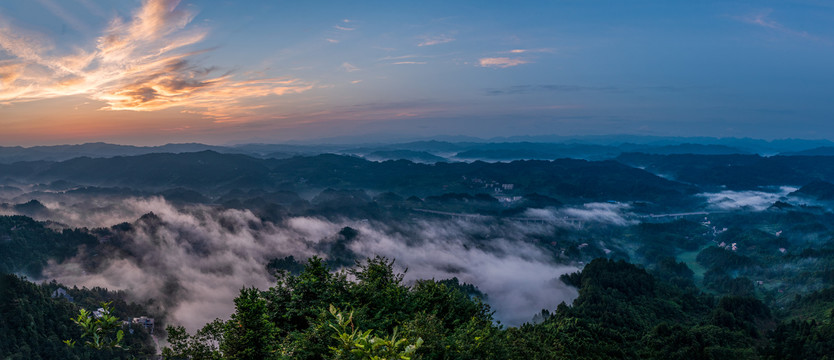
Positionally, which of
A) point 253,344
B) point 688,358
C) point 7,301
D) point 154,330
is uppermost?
point 253,344

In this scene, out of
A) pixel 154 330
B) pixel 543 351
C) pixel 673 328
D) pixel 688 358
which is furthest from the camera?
pixel 154 330

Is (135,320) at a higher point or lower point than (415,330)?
lower

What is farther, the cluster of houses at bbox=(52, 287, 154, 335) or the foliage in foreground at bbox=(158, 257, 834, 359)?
the cluster of houses at bbox=(52, 287, 154, 335)

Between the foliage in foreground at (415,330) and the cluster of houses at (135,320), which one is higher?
the foliage in foreground at (415,330)

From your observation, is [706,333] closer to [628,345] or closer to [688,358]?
[688,358]

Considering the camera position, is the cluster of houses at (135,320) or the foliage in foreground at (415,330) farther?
the cluster of houses at (135,320)

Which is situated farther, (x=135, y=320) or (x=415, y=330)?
(x=135, y=320)

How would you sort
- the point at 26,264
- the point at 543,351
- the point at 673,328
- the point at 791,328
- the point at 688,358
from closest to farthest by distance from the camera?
the point at 543,351, the point at 688,358, the point at 673,328, the point at 791,328, the point at 26,264

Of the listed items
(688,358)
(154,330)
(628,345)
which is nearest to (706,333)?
(688,358)

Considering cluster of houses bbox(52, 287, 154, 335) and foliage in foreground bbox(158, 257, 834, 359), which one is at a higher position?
foliage in foreground bbox(158, 257, 834, 359)

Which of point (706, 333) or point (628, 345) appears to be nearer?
point (628, 345)

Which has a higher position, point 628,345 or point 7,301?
point 7,301
